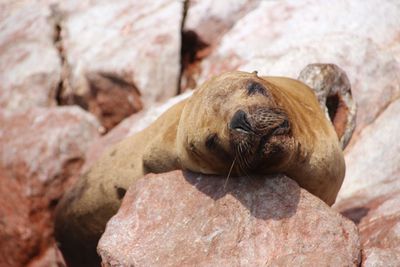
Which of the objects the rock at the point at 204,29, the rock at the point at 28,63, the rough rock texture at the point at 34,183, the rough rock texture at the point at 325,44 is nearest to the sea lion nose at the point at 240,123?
the rough rock texture at the point at 325,44

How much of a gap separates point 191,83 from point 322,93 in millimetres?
2648

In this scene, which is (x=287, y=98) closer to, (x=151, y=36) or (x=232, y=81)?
(x=232, y=81)

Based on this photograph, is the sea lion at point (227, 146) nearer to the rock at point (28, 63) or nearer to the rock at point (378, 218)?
the rock at point (378, 218)

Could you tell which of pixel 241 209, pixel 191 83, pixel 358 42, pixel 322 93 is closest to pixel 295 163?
pixel 241 209

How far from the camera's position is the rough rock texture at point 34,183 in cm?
1009

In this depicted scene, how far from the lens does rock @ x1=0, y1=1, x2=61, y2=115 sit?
11617 mm

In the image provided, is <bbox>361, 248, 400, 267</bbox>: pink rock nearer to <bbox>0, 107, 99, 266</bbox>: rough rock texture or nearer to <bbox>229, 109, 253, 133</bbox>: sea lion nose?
<bbox>229, 109, 253, 133</bbox>: sea lion nose

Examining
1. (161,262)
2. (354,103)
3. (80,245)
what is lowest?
(80,245)

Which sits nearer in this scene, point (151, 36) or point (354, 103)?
point (354, 103)

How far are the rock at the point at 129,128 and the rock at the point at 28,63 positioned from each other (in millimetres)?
1273

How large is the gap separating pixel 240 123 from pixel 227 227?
85 centimetres

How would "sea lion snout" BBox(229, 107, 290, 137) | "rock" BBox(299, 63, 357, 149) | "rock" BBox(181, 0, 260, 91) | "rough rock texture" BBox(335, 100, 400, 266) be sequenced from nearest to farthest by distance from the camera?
1. "sea lion snout" BBox(229, 107, 290, 137)
2. "rough rock texture" BBox(335, 100, 400, 266)
3. "rock" BBox(299, 63, 357, 149)
4. "rock" BBox(181, 0, 260, 91)

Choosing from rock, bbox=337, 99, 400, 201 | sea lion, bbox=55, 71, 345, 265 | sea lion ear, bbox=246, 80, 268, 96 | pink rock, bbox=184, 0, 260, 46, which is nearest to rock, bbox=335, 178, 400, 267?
rock, bbox=337, 99, 400, 201

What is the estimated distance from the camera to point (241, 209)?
6621 mm
